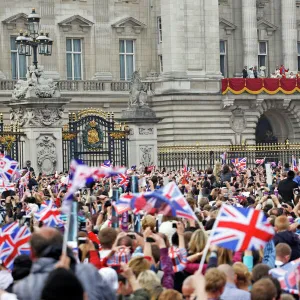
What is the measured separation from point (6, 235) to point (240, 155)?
39.9 m

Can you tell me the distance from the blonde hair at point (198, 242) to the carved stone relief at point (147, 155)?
3111 cm

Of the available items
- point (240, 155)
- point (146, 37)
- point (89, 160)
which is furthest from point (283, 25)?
point (89, 160)

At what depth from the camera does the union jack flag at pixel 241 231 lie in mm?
13250

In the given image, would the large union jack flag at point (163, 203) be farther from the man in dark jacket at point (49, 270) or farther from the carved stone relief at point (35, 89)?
the carved stone relief at point (35, 89)

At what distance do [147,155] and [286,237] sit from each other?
30.1 m

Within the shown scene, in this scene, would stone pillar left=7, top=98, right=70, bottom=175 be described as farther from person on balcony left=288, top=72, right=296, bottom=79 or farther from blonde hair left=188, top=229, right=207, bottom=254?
blonde hair left=188, top=229, right=207, bottom=254

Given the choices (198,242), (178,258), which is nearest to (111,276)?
(178,258)

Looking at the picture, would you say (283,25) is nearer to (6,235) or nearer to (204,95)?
(204,95)

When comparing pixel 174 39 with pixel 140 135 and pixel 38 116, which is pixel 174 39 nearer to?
pixel 140 135

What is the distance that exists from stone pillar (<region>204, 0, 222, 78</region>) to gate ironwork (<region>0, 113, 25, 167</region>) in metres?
20.6

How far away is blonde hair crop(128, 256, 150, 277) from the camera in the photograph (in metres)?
13.4

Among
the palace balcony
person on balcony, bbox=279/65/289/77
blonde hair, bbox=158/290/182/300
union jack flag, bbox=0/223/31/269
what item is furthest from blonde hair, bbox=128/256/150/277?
person on balcony, bbox=279/65/289/77

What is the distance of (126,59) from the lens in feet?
208

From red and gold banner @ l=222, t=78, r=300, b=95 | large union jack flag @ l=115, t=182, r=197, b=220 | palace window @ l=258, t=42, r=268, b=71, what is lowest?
large union jack flag @ l=115, t=182, r=197, b=220
